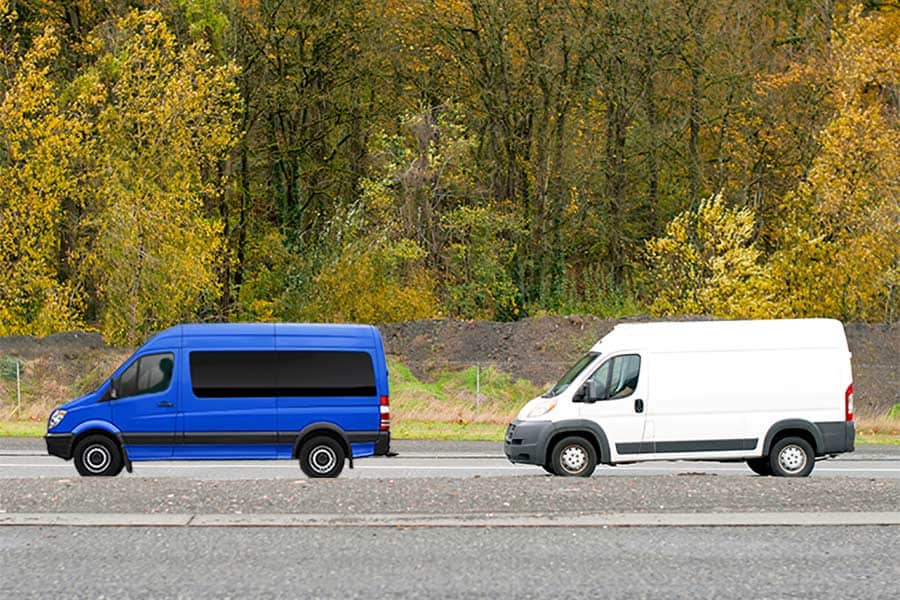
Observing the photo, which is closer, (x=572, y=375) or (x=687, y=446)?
(x=687, y=446)

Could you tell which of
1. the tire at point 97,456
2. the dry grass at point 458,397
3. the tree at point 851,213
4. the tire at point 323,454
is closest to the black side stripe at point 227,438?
the tire at point 323,454

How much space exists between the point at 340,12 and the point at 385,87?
3.62 m

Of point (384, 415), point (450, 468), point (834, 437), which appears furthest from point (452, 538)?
point (450, 468)

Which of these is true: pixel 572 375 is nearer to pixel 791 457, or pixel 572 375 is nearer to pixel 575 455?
pixel 575 455

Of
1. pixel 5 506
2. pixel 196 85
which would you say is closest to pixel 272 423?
pixel 5 506

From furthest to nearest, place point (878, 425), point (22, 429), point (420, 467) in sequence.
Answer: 1. point (878, 425)
2. point (22, 429)
3. point (420, 467)

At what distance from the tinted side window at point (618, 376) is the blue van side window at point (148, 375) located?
18.4ft

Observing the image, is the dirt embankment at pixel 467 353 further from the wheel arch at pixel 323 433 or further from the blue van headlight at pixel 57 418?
the wheel arch at pixel 323 433

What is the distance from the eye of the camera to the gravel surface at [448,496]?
507 inches

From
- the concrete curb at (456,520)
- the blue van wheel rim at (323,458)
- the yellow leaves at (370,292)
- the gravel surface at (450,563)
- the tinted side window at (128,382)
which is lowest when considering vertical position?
the gravel surface at (450,563)

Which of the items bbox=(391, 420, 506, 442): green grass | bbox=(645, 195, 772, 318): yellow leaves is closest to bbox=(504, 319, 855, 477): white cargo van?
bbox=(391, 420, 506, 442): green grass

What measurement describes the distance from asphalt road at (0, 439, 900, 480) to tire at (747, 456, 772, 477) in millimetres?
154

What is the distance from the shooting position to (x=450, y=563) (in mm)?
10508

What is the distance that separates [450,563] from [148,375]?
7479mm
